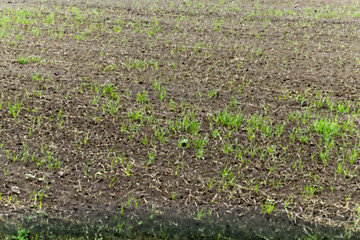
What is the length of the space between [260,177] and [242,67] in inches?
96.0

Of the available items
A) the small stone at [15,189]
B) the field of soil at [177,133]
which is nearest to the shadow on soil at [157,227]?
the field of soil at [177,133]

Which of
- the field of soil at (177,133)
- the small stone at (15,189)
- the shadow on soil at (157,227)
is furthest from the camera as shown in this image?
the small stone at (15,189)

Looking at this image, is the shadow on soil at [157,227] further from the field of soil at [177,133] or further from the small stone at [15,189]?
the small stone at [15,189]

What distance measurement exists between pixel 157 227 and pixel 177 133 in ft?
4.31

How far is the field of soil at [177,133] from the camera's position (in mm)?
3270

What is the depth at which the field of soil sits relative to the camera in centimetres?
327

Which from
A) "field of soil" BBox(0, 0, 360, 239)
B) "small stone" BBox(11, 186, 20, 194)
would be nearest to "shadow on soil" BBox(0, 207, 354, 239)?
"field of soil" BBox(0, 0, 360, 239)

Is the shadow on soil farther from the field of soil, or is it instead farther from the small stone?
the small stone

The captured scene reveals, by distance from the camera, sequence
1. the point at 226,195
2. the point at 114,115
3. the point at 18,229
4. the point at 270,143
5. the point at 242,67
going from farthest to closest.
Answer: the point at 242,67
the point at 114,115
the point at 270,143
the point at 226,195
the point at 18,229

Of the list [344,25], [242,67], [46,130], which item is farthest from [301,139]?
[344,25]

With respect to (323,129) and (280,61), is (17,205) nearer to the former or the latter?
(323,129)

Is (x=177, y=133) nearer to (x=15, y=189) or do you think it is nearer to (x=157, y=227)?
(x=157, y=227)

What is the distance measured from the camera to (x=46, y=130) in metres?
4.23

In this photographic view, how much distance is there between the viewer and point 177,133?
4.29 metres
